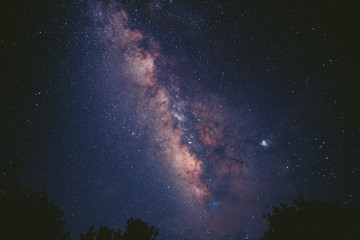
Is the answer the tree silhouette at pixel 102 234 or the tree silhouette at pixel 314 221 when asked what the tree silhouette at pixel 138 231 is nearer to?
the tree silhouette at pixel 102 234

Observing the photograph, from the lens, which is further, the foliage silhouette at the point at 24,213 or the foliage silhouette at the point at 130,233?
the foliage silhouette at the point at 130,233

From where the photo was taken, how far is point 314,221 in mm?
7223

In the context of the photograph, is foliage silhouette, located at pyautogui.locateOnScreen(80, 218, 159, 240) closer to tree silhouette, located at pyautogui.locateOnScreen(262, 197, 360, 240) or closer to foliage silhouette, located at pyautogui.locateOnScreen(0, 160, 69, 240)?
foliage silhouette, located at pyautogui.locateOnScreen(0, 160, 69, 240)

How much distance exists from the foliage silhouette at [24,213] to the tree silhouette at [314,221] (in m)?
9.44

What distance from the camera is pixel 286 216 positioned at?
26.2 feet

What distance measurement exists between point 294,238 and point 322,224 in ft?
3.92

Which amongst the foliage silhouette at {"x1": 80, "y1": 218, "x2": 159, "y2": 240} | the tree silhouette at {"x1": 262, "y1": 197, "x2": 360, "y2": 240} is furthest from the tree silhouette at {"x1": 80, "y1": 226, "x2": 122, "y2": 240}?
the tree silhouette at {"x1": 262, "y1": 197, "x2": 360, "y2": 240}

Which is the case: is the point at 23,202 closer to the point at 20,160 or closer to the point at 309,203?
the point at 20,160

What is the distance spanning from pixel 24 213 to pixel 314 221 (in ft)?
37.8

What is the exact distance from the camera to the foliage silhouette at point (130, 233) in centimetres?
913

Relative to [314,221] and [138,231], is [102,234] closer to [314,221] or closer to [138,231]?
[138,231]

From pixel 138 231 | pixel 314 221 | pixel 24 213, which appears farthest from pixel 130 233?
pixel 314 221

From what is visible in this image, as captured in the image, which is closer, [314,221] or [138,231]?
[314,221]

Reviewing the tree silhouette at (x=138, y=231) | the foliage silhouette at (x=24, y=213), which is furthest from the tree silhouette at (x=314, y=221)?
the foliage silhouette at (x=24, y=213)
